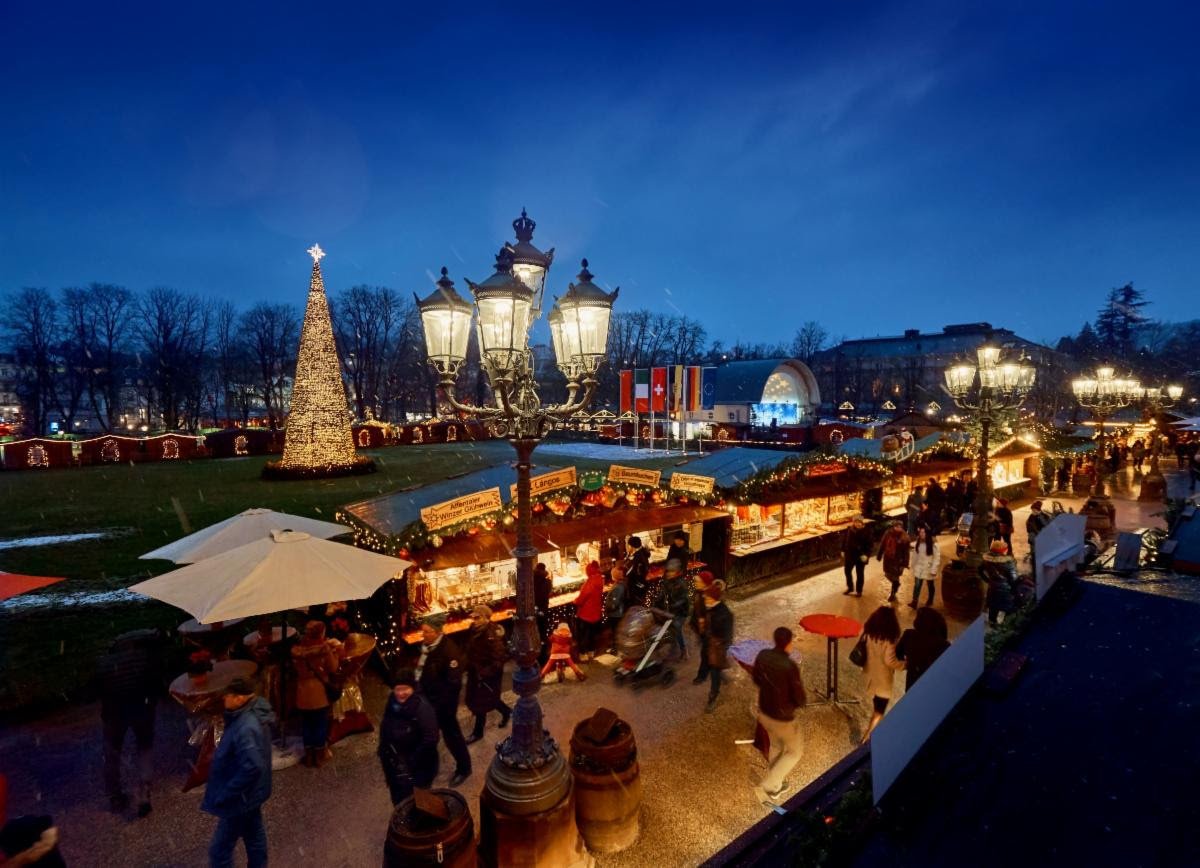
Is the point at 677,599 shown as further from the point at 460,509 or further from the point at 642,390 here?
the point at 642,390

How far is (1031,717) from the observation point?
2012 millimetres

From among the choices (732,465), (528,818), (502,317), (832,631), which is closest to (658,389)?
(732,465)

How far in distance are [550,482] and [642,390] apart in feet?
65.3

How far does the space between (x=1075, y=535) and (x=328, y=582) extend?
713 centimetres

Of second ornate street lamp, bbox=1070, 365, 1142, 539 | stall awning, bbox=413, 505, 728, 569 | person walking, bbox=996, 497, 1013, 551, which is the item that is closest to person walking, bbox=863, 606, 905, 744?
stall awning, bbox=413, 505, 728, 569

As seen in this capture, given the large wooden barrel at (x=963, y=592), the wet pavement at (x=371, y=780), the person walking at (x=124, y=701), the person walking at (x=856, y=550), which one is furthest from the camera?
the person walking at (x=856, y=550)

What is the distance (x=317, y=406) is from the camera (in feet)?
72.9

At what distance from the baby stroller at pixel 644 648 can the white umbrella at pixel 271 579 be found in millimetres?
3373

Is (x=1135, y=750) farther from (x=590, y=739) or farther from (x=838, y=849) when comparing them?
(x=590, y=739)

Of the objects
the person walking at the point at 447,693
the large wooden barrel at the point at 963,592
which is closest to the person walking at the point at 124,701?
the person walking at the point at 447,693

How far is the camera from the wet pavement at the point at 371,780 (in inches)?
188

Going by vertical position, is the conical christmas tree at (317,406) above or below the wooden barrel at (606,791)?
above

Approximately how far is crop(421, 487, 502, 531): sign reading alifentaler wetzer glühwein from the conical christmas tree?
1657 centimetres

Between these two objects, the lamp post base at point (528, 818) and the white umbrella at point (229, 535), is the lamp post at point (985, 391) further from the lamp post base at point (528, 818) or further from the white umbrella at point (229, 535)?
the white umbrella at point (229, 535)
